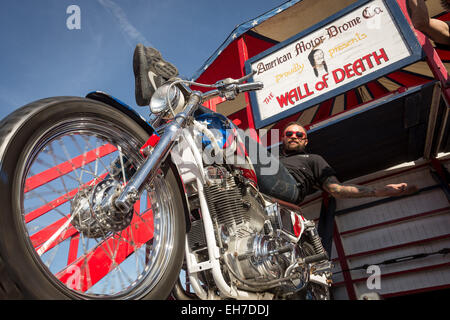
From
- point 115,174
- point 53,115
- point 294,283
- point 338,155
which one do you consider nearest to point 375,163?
point 338,155

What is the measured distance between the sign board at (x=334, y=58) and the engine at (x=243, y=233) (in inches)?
97.0

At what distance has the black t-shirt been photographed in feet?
7.73

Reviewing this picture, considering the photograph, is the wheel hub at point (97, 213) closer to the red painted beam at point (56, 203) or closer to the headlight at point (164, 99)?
the red painted beam at point (56, 203)

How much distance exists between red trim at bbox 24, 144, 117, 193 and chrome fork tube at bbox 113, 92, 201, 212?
0.83ft

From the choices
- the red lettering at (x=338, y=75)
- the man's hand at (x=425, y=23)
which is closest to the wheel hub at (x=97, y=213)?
the man's hand at (x=425, y=23)

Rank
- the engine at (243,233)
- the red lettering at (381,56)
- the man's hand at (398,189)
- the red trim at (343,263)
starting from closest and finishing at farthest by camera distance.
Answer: the engine at (243,233)
the man's hand at (398,189)
the red lettering at (381,56)
the red trim at (343,263)

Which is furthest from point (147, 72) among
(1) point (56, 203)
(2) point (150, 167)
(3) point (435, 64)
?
(3) point (435, 64)

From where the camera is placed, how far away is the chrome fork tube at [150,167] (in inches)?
42.8

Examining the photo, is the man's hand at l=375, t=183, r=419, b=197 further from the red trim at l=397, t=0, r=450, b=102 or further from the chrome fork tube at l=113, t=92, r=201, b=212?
the red trim at l=397, t=0, r=450, b=102

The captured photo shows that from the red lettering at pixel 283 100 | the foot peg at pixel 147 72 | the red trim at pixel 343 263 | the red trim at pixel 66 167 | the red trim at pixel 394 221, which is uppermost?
the red lettering at pixel 283 100

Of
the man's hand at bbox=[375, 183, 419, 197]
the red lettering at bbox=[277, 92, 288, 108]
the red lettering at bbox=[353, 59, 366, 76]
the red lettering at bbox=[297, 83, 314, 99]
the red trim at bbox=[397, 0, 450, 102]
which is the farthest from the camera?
the red lettering at bbox=[277, 92, 288, 108]

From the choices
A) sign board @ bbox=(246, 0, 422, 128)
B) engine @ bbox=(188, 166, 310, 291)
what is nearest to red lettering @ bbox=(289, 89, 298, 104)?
sign board @ bbox=(246, 0, 422, 128)

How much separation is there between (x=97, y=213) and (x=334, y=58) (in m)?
3.61
